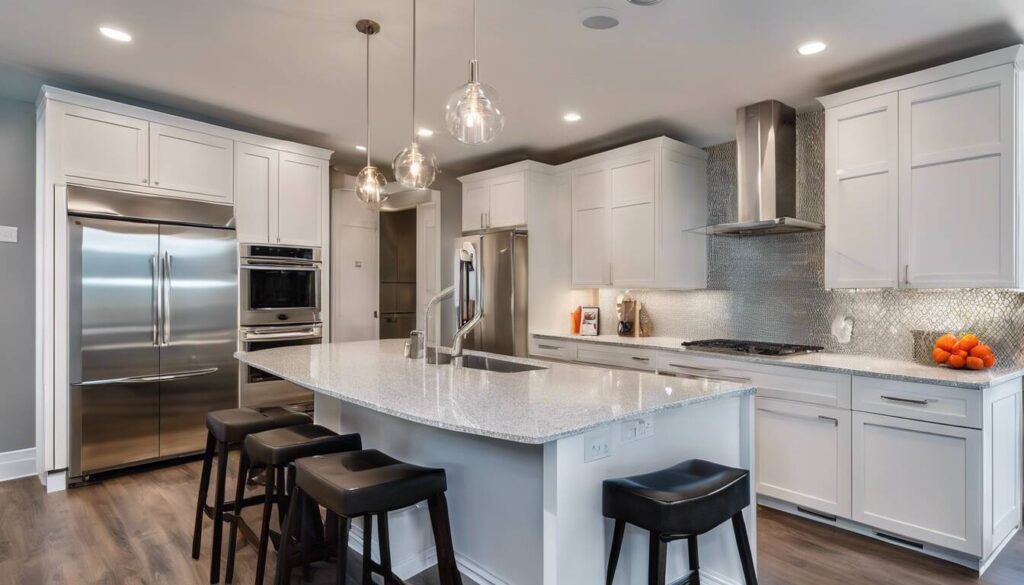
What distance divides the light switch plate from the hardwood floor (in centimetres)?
164

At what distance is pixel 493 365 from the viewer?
9.31 ft

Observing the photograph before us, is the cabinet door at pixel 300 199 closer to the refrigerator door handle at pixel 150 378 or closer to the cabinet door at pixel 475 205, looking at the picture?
the refrigerator door handle at pixel 150 378

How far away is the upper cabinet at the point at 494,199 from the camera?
188 inches

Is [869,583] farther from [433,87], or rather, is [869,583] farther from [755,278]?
[433,87]

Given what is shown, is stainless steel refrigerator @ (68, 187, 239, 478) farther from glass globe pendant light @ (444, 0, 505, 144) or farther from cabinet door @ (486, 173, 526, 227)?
glass globe pendant light @ (444, 0, 505, 144)

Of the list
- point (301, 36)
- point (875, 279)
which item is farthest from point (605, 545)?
point (301, 36)

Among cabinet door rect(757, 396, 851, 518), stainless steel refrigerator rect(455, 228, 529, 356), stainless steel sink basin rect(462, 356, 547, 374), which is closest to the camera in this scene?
stainless steel sink basin rect(462, 356, 547, 374)

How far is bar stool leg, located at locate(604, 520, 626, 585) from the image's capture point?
1.71m

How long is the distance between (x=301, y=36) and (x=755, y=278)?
336 cm

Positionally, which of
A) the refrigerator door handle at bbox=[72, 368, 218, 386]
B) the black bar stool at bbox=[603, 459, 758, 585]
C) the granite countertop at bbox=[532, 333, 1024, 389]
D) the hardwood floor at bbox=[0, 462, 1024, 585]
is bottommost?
the hardwood floor at bbox=[0, 462, 1024, 585]

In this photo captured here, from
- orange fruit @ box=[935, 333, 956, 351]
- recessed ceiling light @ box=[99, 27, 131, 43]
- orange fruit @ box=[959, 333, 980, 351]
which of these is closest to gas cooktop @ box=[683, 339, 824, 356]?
orange fruit @ box=[935, 333, 956, 351]

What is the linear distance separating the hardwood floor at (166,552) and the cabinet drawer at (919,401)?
67 centimetres

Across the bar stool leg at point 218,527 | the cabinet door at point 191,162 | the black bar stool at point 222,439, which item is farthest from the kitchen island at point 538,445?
the cabinet door at point 191,162

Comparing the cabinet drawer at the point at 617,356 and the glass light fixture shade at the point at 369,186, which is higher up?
the glass light fixture shade at the point at 369,186
